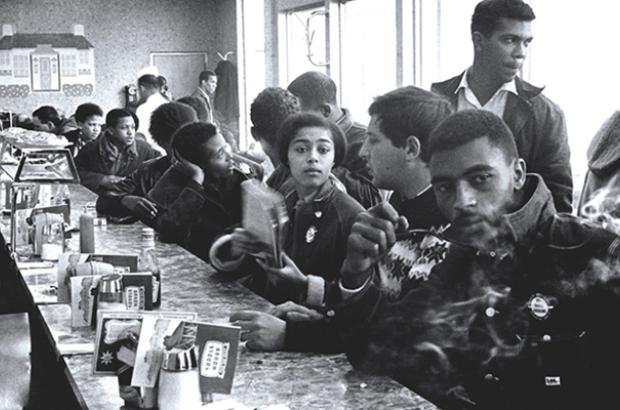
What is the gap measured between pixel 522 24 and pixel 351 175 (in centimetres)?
94

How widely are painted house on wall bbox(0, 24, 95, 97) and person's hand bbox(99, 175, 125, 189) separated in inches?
180

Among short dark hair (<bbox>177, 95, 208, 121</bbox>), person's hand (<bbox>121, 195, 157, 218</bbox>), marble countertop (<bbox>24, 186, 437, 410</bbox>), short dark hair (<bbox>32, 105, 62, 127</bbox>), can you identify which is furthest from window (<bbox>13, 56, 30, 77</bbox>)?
marble countertop (<bbox>24, 186, 437, 410</bbox>)

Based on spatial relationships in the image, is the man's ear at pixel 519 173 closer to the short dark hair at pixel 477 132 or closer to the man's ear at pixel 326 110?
the short dark hair at pixel 477 132

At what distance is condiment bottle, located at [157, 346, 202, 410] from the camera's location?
70.2 inches

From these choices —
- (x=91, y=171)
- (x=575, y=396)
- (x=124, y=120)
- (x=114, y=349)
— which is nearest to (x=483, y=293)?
(x=575, y=396)

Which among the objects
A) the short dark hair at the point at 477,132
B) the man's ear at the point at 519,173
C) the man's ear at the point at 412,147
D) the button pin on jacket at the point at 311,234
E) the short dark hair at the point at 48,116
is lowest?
the button pin on jacket at the point at 311,234

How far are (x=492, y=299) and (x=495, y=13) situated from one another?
49.7 inches

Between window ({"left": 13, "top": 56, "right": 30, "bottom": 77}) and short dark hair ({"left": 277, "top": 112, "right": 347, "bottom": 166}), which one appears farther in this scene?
window ({"left": 13, "top": 56, "right": 30, "bottom": 77})

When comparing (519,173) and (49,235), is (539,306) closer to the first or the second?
(519,173)

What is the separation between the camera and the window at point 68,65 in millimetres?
10281

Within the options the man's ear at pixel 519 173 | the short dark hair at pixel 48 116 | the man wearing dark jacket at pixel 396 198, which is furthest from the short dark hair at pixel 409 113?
the short dark hair at pixel 48 116

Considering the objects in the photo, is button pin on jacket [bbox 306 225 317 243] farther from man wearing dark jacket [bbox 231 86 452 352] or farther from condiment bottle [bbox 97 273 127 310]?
condiment bottle [bbox 97 273 127 310]

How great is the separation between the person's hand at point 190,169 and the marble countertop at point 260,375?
716 mm

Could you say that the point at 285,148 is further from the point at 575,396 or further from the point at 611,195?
the point at 575,396
